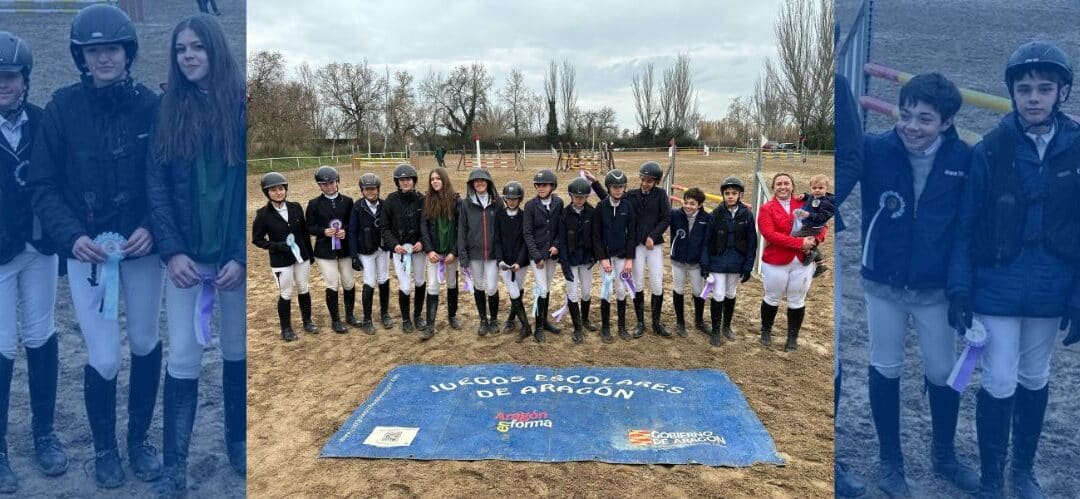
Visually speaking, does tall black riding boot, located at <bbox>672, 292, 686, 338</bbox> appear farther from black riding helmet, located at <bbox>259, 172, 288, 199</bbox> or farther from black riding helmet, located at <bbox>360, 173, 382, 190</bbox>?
black riding helmet, located at <bbox>259, 172, 288, 199</bbox>

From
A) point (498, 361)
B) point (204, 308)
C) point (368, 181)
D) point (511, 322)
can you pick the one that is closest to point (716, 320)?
point (511, 322)

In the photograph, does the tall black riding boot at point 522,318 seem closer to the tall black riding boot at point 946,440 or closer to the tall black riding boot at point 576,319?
the tall black riding boot at point 576,319

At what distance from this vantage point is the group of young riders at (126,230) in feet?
6.86

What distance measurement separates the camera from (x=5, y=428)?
89.0 inches

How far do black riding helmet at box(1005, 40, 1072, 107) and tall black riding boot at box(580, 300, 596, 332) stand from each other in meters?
3.79

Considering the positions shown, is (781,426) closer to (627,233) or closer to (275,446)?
(627,233)

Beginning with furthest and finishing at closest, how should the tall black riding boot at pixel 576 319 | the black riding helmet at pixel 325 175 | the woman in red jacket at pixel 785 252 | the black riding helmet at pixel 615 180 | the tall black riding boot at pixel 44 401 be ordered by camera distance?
1. the tall black riding boot at pixel 576 319
2. the black riding helmet at pixel 325 175
3. the black riding helmet at pixel 615 180
4. the woman in red jacket at pixel 785 252
5. the tall black riding boot at pixel 44 401

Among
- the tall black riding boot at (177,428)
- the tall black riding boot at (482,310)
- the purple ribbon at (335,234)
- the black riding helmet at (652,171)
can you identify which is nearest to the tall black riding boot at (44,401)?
the tall black riding boot at (177,428)

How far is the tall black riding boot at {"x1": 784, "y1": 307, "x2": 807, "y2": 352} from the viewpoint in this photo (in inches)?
191

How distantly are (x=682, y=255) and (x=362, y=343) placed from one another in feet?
9.84

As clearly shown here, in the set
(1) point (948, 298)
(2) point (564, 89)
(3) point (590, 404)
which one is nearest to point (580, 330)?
(3) point (590, 404)

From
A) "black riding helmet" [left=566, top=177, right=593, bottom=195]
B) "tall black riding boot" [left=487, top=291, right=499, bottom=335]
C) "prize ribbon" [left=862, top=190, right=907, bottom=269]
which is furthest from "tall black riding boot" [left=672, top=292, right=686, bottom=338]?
"prize ribbon" [left=862, top=190, right=907, bottom=269]

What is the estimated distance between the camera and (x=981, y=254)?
194 centimetres

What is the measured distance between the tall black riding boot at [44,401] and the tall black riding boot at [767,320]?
188 inches
